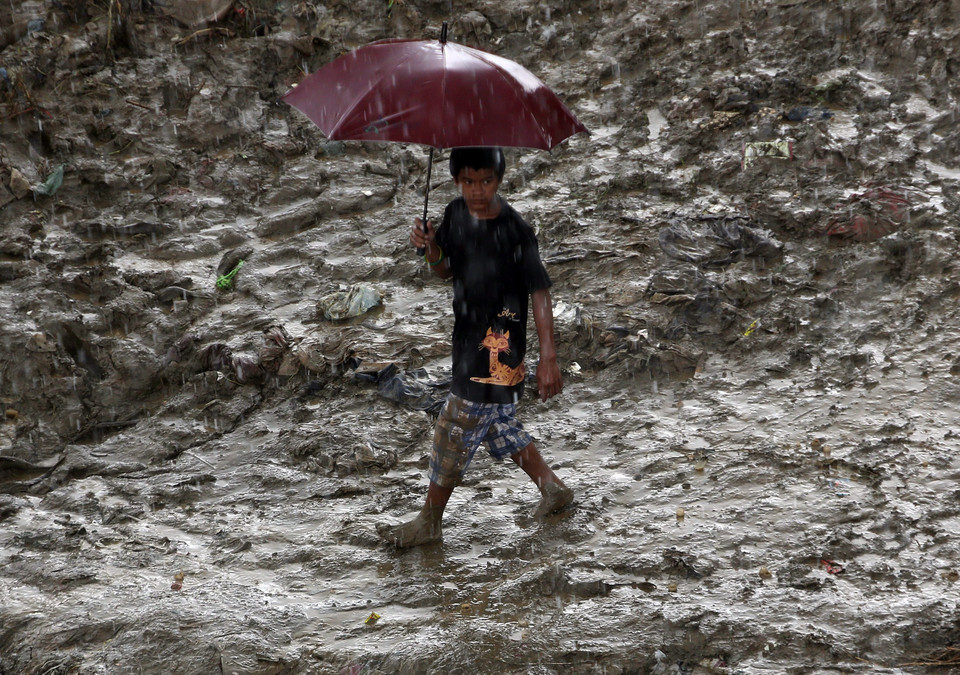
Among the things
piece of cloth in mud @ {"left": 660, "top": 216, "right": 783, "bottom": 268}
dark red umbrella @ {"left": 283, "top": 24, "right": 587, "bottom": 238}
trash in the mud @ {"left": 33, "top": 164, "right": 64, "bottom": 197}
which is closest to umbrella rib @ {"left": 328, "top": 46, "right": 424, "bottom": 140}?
dark red umbrella @ {"left": 283, "top": 24, "right": 587, "bottom": 238}

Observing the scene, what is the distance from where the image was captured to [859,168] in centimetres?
525

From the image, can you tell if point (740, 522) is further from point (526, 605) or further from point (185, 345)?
point (185, 345)

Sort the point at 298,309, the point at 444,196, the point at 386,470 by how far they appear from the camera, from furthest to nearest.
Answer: the point at 444,196 < the point at 298,309 < the point at 386,470

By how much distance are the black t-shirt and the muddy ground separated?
0.68 metres

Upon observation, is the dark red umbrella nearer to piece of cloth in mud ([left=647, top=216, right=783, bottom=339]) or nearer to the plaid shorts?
the plaid shorts

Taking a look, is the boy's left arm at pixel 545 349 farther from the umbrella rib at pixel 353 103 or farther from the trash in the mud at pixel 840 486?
the trash in the mud at pixel 840 486

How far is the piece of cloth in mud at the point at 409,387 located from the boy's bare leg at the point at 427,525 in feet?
3.22

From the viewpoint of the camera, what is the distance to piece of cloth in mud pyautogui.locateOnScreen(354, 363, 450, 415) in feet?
14.1

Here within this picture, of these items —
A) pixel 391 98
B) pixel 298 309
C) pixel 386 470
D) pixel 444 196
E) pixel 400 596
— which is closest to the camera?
pixel 391 98

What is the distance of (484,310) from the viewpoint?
306 cm

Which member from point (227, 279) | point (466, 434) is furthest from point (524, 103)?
point (227, 279)

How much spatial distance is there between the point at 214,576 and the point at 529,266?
168cm

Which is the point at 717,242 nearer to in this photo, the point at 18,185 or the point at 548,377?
the point at 548,377

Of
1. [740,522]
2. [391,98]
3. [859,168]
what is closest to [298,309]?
[391,98]
